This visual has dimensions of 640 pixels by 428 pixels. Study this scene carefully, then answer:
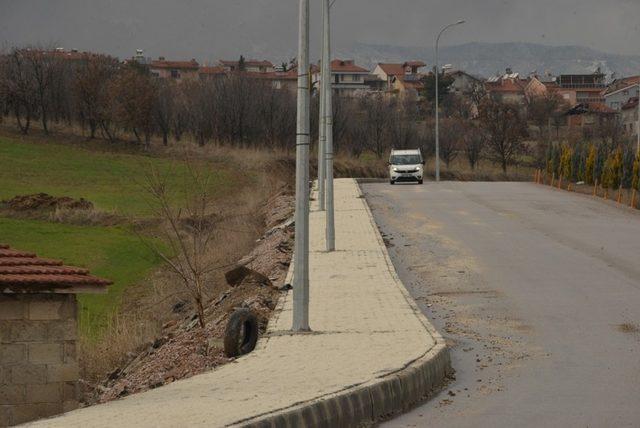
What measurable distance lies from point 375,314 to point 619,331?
3356 mm

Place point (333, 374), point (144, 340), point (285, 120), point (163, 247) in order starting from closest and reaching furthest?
point (333, 374)
point (144, 340)
point (163, 247)
point (285, 120)

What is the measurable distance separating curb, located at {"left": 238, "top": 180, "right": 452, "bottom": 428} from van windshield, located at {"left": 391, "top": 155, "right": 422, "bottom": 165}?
160 feet

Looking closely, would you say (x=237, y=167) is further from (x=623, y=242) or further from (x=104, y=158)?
(x=623, y=242)

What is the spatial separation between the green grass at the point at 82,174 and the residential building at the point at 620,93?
A: 95015mm

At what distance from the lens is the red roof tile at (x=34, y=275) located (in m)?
15.6

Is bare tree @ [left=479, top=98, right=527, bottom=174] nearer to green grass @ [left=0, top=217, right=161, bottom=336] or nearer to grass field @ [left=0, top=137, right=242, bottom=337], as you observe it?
grass field @ [left=0, top=137, right=242, bottom=337]

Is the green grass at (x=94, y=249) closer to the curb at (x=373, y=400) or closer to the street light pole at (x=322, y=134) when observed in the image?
the street light pole at (x=322, y=134)

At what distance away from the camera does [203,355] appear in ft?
51.5

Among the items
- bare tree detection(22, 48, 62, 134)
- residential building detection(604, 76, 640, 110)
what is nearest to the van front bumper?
bare tree detection(22, 48, 62, 134)

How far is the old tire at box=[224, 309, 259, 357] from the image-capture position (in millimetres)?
14547

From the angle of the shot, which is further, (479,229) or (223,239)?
(223,239)

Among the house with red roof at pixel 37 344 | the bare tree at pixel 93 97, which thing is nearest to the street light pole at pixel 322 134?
the house with red roof at pixel 37 344

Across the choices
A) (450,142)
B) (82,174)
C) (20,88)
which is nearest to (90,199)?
(82,174)

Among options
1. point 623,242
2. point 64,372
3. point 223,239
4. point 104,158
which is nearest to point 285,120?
point 104,158
